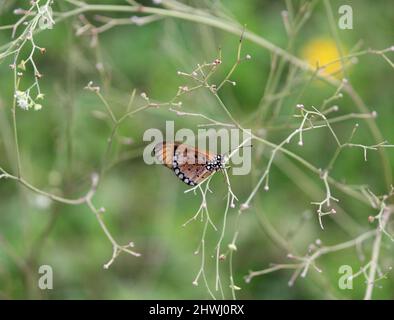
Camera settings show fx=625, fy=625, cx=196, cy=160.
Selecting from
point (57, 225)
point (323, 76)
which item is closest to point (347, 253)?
point (323, 76)

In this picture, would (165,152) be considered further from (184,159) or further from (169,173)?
(169,173)

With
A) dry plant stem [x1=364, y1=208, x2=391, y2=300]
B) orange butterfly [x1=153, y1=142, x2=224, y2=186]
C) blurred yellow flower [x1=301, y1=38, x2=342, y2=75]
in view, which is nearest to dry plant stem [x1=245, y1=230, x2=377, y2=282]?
dry plant stem [x1=364, y1=208, x2=391, y2=300]

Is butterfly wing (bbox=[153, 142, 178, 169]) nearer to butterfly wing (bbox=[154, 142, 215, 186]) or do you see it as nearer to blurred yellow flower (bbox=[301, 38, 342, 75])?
butterfly wing (bbox=[154, 142, 215, 186])
